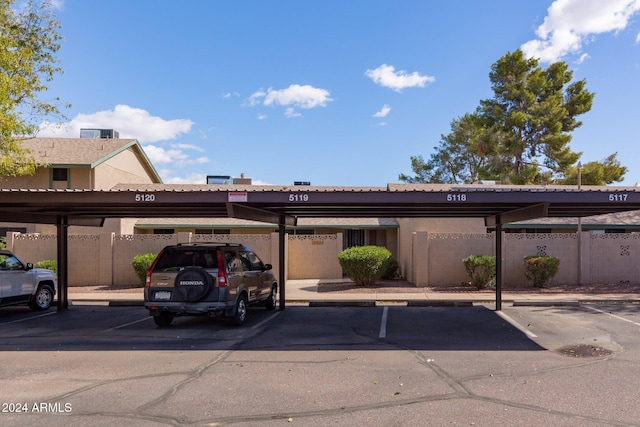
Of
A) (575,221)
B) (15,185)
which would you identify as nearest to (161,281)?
(15,185)

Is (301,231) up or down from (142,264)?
up

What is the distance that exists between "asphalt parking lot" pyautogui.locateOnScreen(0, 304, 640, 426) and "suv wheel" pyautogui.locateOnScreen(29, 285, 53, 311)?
1378 mm

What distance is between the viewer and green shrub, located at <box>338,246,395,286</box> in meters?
18.2

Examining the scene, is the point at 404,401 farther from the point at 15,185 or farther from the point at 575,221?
the point at 15,185

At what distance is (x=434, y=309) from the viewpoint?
13.9m

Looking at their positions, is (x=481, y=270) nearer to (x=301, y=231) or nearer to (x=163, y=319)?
(x=301, y=231)

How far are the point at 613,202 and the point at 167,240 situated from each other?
14.5 metres

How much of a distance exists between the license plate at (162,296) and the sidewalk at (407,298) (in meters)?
4.94

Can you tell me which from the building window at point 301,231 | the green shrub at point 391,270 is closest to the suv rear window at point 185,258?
the green shrub at point 391,270

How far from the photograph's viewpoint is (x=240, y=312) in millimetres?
11195

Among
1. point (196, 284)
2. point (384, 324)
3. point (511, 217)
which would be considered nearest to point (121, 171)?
point (196, 284)

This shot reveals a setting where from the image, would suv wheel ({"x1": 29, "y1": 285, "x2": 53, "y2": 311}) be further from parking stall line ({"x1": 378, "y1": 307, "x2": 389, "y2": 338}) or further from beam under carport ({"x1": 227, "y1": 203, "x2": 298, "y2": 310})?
parking stall line ({"x1": 378, "y1": 307, "x2": 389, "y2": 338})

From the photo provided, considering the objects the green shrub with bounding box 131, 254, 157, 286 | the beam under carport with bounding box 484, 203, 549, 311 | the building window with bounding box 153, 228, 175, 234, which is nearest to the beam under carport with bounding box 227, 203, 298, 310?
the beam under carport with bounding box 484, 203, 549, 311

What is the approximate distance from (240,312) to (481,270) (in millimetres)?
9397
